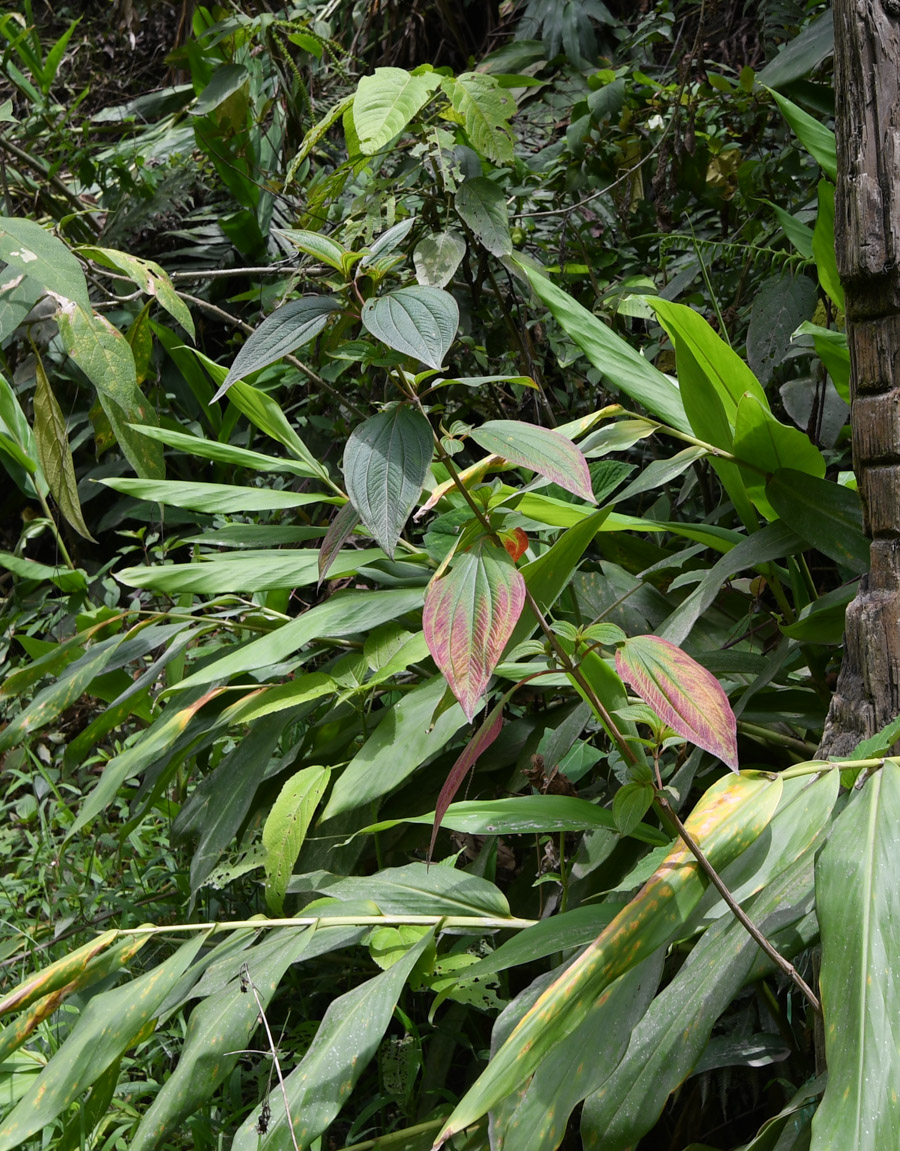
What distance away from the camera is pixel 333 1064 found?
0.76m

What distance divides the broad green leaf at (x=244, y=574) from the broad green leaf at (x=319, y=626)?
43 millimetres

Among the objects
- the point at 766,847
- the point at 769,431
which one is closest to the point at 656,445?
the point at 769,431

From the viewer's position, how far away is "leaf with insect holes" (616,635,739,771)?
56 centimetres

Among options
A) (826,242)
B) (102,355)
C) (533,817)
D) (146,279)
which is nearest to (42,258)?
(102,355)

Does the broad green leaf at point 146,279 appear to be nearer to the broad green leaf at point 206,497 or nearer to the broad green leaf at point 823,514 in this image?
the broad green leaf at point 206,497

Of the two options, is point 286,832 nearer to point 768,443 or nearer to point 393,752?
point 393,752

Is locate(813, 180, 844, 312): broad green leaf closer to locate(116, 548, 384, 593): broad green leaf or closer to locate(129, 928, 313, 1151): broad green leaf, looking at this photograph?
locate(116, 548, 384, 593): broad green leaf

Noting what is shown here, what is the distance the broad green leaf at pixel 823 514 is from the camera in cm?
90

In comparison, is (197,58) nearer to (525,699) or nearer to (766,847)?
(525,699)

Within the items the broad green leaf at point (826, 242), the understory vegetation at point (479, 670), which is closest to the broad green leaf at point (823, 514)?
the understory vegetation at point (479, 670)

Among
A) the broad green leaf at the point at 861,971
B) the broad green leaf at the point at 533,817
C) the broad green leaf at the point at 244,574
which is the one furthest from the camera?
the broad green leaf at the point at 244,574

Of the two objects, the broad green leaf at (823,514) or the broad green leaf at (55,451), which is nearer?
the broad green leaf at (823,514)

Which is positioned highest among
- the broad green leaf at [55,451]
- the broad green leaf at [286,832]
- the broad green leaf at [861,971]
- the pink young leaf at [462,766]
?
the broad green leaf at [55,451]

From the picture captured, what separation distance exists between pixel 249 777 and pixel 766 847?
2.26 ft
